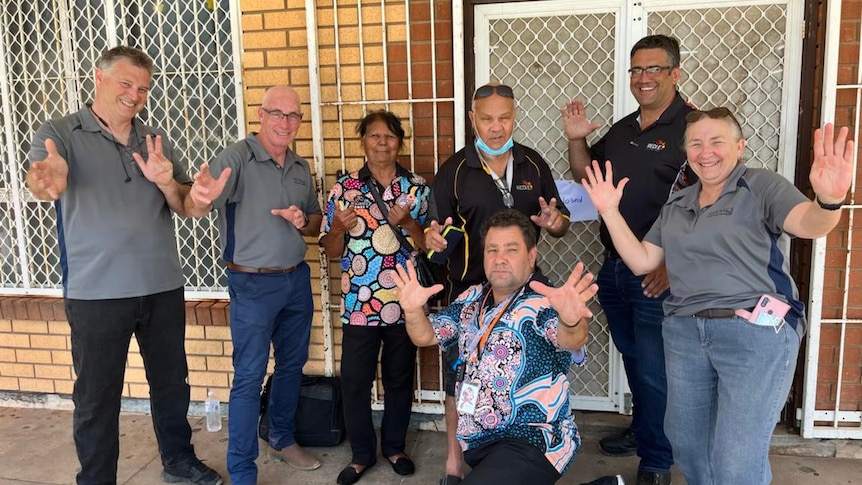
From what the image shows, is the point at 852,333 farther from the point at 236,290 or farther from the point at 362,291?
the point at 236,290

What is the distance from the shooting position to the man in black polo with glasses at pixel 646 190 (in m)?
2.71

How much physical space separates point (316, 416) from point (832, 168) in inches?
107

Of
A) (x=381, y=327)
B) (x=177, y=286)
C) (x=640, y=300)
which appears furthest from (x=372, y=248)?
(x=640, y=300)

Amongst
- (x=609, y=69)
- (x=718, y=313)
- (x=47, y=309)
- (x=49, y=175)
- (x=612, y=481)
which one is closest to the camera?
(x=718, y=313)

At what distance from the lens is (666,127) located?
273 centimetres

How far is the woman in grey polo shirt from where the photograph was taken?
2064 millimetres

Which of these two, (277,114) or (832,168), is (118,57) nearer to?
(277,114)

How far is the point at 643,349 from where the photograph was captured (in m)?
2.84

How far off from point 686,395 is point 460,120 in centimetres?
181

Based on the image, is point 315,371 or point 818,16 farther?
point 315,371

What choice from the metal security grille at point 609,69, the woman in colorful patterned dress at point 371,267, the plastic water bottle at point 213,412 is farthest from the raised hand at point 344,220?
the plastic water bottle at point 213,412

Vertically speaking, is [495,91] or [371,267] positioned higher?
[495,91]

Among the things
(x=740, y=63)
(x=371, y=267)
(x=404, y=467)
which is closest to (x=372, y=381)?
(x=404, y=467)

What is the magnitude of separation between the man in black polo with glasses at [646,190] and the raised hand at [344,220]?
3.82 feet
